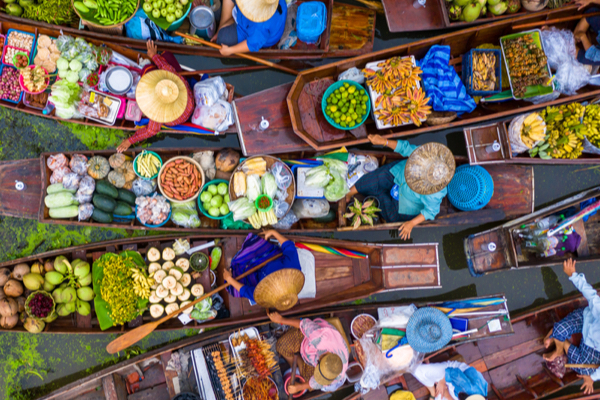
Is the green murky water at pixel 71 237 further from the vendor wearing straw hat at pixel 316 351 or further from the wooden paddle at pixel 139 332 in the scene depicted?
the vendor wearing straw hat at pixel 316 351

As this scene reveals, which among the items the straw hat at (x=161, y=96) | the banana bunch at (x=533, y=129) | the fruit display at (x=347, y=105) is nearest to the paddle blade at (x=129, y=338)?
the straw hat at (x=161, y=96)

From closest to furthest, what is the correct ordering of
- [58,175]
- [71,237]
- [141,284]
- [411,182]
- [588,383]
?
[411,182] → [141,284] → [58,175] → [588,383] → [71,237]

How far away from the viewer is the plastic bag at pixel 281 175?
382cm

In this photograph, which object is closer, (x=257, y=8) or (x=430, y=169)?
(x=430, y=169)

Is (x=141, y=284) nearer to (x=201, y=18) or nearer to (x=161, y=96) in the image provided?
(x=161, y=96)

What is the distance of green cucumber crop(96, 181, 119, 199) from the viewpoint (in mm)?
3846

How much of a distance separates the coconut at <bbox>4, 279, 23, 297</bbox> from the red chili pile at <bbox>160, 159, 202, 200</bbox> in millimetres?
2150

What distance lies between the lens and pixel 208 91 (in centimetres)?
389

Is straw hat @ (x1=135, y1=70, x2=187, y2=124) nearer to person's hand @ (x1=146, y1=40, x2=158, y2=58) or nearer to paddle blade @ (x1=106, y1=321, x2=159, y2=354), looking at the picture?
person's hand @ (x1=146, y1=40, x2=158, y2=58)

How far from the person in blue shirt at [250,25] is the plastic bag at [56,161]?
2.30 meters

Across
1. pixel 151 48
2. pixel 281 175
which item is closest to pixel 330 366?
pixel 281 175

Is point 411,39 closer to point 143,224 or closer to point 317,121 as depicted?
point 317,121

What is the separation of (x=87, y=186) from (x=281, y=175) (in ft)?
7.48

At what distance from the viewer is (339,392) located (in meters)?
4.77
